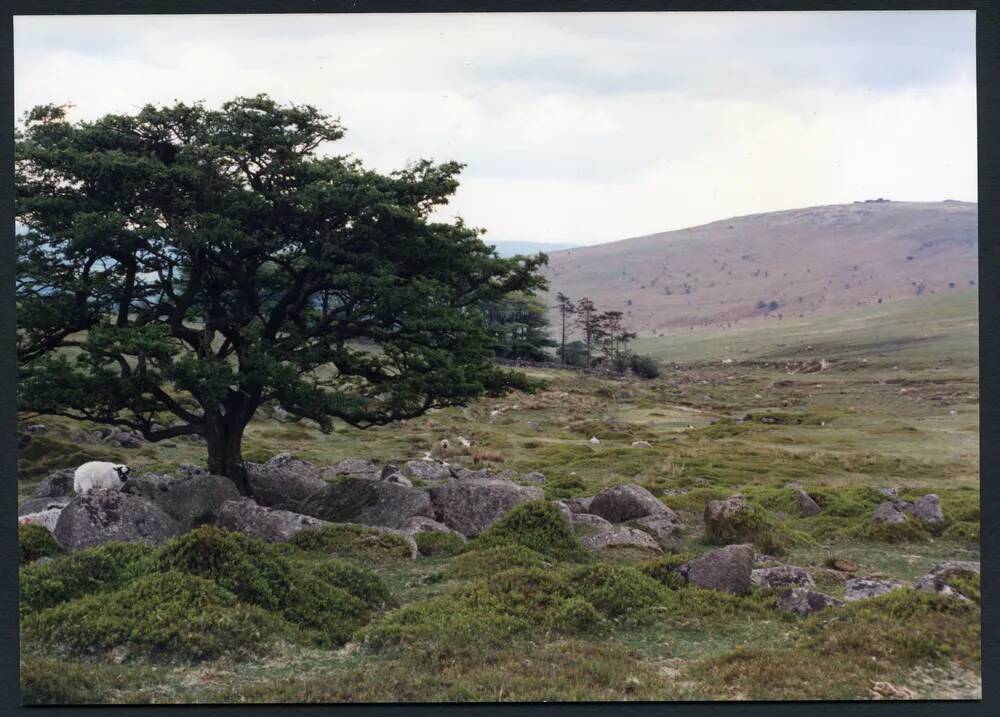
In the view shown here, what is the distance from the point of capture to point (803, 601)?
58.5 feet

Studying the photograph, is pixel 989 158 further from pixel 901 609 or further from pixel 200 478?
pixel 200 478

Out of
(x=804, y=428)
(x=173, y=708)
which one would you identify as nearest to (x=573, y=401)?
(x=804, y=428)

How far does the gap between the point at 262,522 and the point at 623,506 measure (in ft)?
35.6

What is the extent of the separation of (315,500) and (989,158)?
20.0 m

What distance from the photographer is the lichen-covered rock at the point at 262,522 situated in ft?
76.3

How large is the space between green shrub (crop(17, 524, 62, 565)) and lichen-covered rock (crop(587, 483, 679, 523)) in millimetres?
14835

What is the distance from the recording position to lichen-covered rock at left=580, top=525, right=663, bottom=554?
23.3 metres

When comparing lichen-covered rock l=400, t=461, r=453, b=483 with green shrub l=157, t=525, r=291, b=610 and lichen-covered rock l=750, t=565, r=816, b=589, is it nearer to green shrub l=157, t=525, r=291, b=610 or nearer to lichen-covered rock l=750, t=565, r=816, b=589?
green shrub l=157, t=525, r=291, b=610

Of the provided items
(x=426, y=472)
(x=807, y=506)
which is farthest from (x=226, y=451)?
(x=807, y=506)

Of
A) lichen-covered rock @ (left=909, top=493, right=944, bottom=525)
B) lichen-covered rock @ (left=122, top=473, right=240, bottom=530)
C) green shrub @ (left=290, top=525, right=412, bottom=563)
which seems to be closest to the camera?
green shrub @ (left=290, top=525, right=412, bottom=563)

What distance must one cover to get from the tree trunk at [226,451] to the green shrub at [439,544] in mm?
7417

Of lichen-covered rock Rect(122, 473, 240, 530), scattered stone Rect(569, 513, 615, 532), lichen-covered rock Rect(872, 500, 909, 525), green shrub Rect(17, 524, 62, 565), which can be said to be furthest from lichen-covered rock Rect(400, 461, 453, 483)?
lichen-covered rock Rect(872, 500, 909, 525)

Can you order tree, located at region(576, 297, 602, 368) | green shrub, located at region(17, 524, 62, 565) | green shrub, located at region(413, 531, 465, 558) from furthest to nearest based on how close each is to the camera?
tree, located at region(576, 297, 602, 368)
green shrub, located at region(413, 531, 465, 558)
green shrub, located at region(17, 524, 62, 565)

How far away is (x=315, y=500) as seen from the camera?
2758 cm
